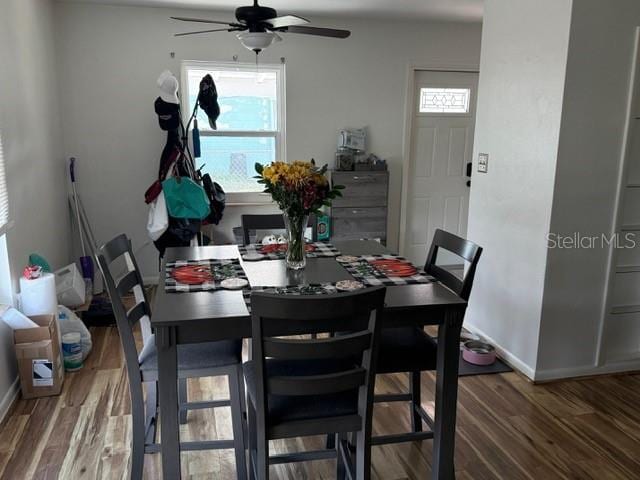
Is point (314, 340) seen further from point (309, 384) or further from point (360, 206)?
point (360, 206)

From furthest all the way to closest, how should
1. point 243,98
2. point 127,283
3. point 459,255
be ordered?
point 243,98
point 459,255
point 127,283

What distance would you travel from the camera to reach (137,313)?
2039mm

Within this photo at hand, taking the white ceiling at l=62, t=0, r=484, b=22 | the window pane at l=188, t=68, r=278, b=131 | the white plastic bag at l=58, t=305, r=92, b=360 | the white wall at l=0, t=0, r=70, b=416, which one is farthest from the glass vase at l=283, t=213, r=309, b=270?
the window pane at l=188, t=68, r=278, b=131

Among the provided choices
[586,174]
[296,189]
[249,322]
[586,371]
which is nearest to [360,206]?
[586,174]

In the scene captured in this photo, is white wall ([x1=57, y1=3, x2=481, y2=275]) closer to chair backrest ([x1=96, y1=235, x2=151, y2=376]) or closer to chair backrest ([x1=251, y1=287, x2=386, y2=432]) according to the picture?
chair backrest ([x1=96, y1=235, x2=151, y2=376])

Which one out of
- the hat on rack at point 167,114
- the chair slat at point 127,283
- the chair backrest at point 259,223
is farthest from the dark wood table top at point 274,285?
the hat on rack at point 167,114

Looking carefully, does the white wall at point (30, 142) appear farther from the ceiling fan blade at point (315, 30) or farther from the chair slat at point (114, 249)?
the ceiling fan blade at point (315, 30)

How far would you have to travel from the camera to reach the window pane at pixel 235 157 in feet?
15.5

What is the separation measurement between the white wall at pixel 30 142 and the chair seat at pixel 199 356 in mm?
1096

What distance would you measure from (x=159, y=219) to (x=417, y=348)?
9.11 ft

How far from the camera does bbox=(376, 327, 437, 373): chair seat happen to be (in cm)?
197

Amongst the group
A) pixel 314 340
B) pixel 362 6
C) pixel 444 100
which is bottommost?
pixel 314 340

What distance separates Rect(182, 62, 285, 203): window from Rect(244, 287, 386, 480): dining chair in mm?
3213

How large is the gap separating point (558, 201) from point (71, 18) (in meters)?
3.97
